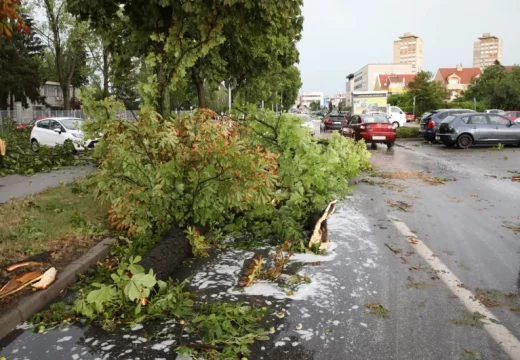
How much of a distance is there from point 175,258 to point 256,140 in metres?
2.69

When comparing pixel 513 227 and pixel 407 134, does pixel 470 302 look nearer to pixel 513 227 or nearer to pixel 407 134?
pixel 513 227

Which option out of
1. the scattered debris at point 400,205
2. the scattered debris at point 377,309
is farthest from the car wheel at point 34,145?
the scattered debris at point 377,309

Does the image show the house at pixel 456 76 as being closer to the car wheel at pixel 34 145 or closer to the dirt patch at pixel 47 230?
the car wheel at pixel 34 145

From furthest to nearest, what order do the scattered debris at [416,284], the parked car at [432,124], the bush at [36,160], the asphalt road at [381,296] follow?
1. the parked car at [432,124]
2. the bush at [36,160]
3. the scattered debris at [416,284]
4. the asphalt road at [381,296]

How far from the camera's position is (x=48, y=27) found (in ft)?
143

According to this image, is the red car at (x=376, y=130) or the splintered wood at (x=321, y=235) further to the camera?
the red car at (x=376, y=130)

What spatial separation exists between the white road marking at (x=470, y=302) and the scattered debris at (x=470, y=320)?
0.04 metres

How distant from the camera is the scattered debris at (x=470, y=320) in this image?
3.61m

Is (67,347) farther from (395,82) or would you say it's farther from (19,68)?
(395,82)

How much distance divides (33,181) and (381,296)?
9594mm

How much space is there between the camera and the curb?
3685 millimetres

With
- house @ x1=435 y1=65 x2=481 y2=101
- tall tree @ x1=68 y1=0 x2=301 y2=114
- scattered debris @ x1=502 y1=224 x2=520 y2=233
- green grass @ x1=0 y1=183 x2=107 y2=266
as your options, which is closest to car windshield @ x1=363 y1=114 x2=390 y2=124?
tall tree @ x1=68 y1=0 x2=301 y2=114

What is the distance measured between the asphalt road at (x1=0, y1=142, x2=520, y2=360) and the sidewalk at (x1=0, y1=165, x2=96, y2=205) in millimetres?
5849

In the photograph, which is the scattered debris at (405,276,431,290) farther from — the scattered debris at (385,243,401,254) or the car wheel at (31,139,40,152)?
the car wheel at (31,139,40,152)
